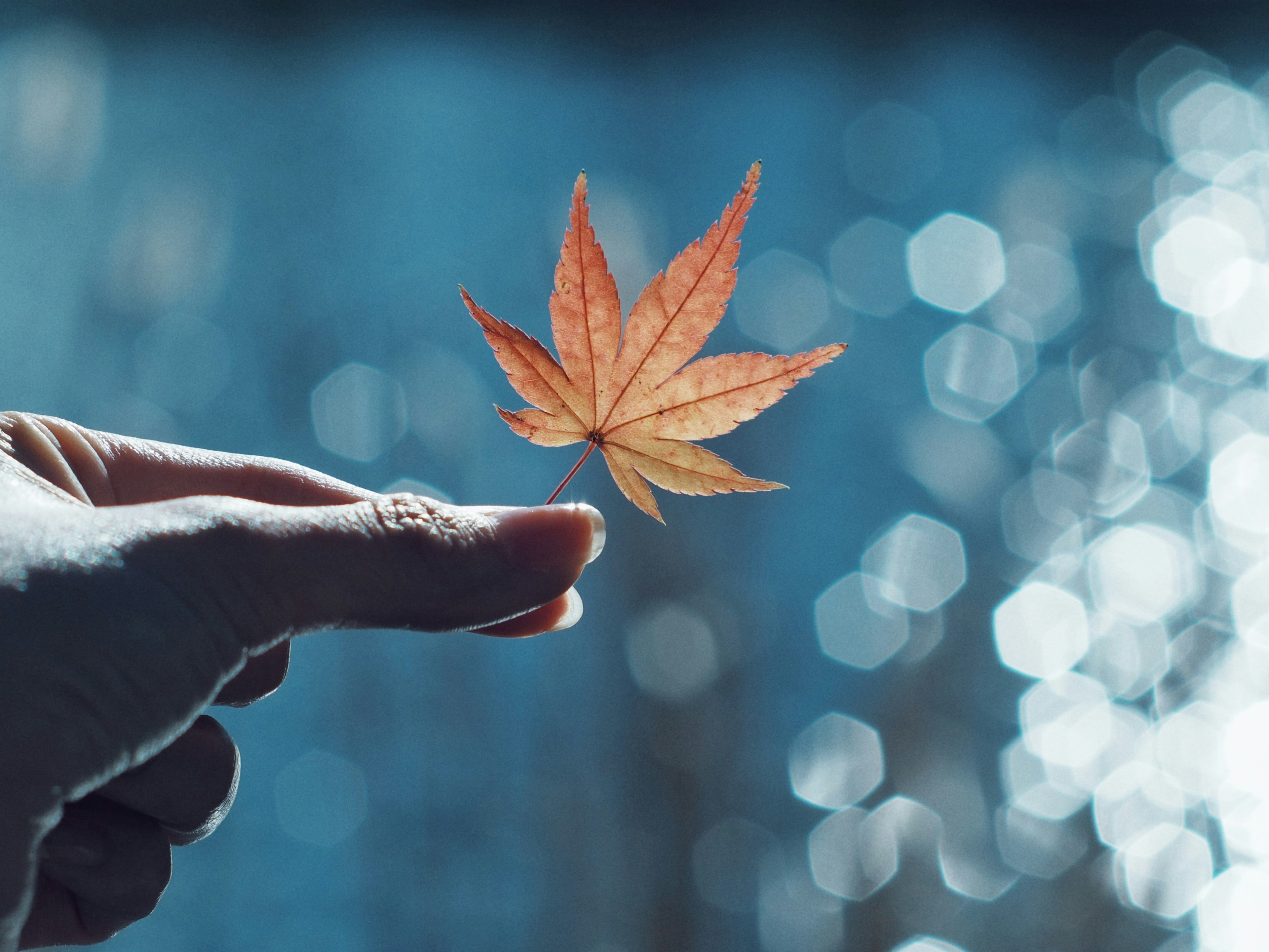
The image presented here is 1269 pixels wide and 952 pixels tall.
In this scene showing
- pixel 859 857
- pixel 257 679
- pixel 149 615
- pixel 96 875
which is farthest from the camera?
pixel 859 857

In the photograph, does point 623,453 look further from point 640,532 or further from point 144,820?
point 640,532

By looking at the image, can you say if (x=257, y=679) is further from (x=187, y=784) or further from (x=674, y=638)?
(x=674, y=638)

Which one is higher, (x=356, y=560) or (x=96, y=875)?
(x=356, y=560)

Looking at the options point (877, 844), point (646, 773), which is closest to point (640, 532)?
point (646, 773)

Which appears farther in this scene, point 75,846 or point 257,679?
point 257,679

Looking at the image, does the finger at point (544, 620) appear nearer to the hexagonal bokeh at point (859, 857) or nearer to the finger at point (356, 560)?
the finger at point (356, 560)

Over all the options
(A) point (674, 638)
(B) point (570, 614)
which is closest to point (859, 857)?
(A) point (674, 638)

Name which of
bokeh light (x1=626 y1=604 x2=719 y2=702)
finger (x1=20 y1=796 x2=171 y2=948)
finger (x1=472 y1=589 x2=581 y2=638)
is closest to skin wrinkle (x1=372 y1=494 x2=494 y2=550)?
finger (x1=472 y1=589 x2=581 y2=638)
